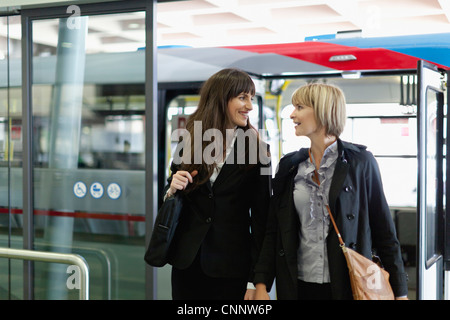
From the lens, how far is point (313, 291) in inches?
95.3

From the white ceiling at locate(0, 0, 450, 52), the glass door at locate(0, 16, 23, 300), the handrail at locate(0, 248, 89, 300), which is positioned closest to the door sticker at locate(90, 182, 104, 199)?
the glass door at locate(0, 16, 23, 300)

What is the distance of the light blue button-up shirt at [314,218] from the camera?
2408 millimetres

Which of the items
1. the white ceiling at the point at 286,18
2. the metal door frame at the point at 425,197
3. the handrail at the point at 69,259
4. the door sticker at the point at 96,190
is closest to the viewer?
the handrail at the point at 69,259

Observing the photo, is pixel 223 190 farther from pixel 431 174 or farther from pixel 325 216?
pixel 431 174

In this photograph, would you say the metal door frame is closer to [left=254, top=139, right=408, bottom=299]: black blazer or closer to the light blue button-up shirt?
[left=254, top=139, right=408, bottom=299]: black blazer

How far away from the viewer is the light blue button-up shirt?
7.90 ft

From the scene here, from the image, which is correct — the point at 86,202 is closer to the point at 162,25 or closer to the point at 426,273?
the point at 426,273

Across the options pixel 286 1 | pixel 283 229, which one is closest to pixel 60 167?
pixel 283 229

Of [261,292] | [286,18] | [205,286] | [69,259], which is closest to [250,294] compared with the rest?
[261,292]

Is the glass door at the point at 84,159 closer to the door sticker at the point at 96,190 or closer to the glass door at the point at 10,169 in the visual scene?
the door sticker at the point at 96,190

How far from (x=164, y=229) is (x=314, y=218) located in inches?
26.8

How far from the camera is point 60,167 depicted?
4.30 meters

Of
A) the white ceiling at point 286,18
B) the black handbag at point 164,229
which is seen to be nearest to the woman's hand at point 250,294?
the black handbag at point 164,229

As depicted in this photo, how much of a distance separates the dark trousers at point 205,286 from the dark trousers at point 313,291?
0.32m
